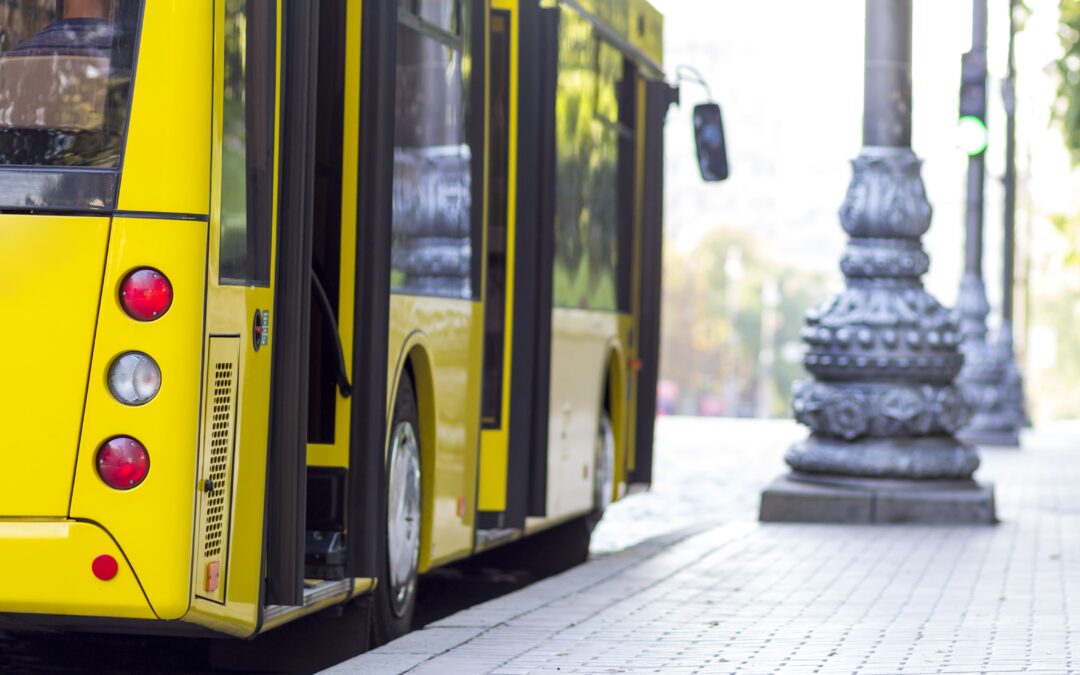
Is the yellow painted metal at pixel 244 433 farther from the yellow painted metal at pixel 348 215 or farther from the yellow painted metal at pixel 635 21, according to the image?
the yellow painted metal at pixel 635 21

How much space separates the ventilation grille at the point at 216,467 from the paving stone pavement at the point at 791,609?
93 centimetres

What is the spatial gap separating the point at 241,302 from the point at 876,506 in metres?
8.48

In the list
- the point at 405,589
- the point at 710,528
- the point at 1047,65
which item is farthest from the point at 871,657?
the point at 1047,65

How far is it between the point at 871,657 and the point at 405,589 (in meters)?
1.79

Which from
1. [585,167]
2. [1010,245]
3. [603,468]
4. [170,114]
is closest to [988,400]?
[1010,245]

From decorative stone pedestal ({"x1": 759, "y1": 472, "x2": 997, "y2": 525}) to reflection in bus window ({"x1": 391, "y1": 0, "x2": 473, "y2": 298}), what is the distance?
5585 mm

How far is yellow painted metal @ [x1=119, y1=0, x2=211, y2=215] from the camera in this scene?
600cm

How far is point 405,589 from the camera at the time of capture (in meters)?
8.35

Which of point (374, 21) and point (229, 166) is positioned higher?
point (374, 21)

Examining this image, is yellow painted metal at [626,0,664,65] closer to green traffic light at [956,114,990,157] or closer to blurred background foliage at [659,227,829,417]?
green traffic light at [956,114,990,157]

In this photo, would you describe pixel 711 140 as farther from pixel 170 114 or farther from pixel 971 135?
pixel 971 135

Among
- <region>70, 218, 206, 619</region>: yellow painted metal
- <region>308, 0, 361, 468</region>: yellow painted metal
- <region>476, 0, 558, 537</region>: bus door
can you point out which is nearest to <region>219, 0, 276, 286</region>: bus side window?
<region>70, 218, 206, 619</region>: yellow painted metal

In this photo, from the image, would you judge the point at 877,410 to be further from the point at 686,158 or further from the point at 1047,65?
the point at 686,158

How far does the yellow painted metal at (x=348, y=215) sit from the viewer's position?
24.2ft
